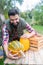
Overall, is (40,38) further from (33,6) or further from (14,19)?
(33,6)

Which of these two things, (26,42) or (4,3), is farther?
(4,3)

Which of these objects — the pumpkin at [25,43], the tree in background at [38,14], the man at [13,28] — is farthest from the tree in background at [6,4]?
the pumpkin at [25,43]

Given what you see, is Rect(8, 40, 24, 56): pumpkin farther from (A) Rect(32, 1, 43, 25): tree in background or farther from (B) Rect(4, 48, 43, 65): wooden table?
(A) Rect(32, 1, 43, 25): tree in background

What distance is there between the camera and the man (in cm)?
117

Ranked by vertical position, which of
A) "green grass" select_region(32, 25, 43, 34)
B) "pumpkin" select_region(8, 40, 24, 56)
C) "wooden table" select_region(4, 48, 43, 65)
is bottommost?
"green grass" select_region(32, 25, 43, 34)

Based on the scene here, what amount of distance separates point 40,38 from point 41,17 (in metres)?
0.37

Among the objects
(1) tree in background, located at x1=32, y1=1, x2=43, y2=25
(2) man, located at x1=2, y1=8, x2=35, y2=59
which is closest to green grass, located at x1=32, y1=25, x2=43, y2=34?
(1) tree in background, located at x1=32, y1=1, x2=43, y2=25

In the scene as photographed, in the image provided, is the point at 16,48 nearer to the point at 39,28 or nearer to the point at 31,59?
the point at 31,59

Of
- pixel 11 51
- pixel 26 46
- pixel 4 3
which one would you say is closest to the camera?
pixel 11 51

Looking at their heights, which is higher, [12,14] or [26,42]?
[12,14]

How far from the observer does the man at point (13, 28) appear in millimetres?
1168

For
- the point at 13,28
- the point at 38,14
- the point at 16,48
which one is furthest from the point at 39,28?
the point at 16,48

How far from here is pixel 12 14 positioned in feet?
3.94

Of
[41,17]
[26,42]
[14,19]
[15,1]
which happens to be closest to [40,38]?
[26,42]
